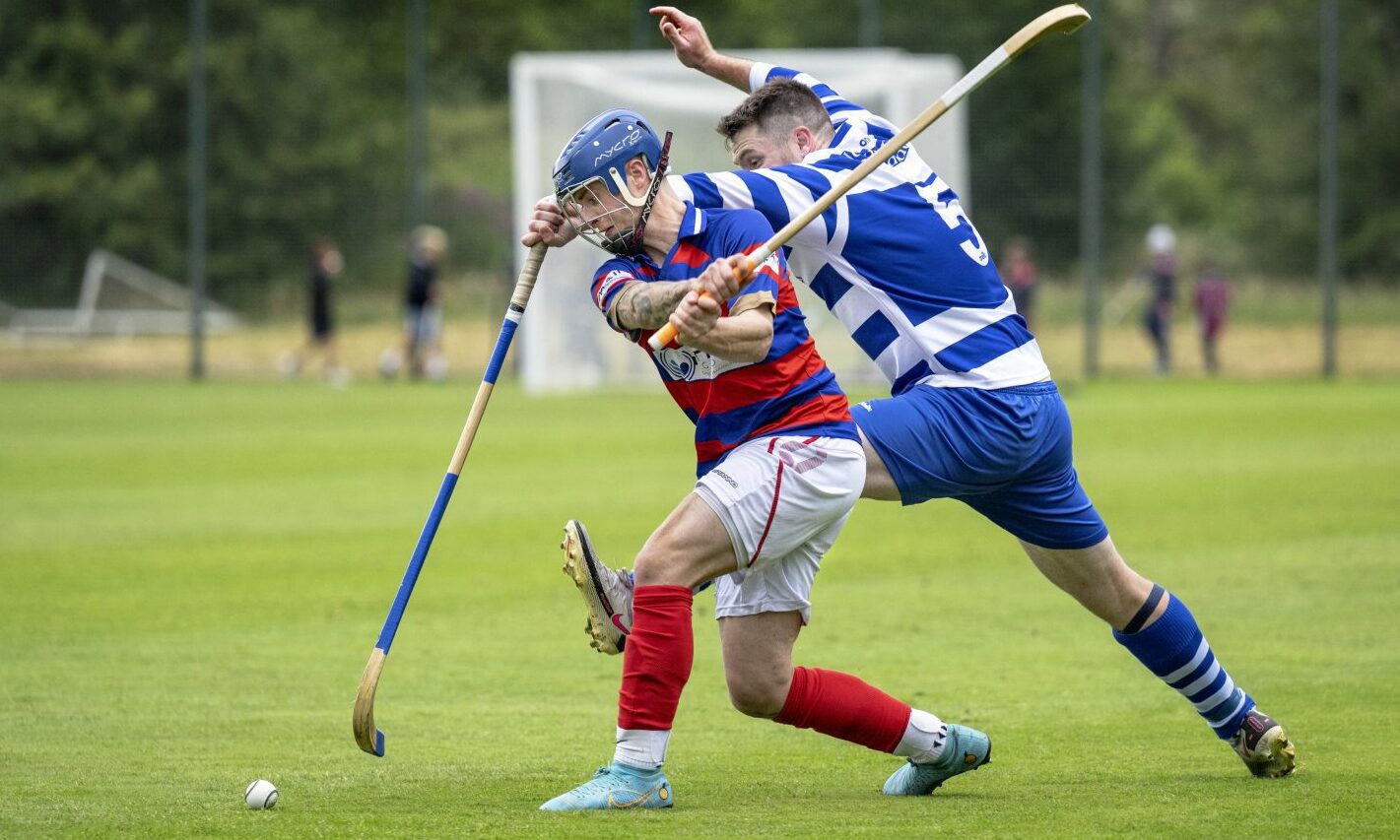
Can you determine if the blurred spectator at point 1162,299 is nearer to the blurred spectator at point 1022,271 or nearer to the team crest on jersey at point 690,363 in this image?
the blurred spectator at point 1022,271

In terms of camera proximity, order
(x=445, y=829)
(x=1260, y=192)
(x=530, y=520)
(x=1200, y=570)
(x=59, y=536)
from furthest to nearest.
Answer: (x=1260, y=192)
(x=530, y=520)
(x=59, y=536)
(x=1200, y=570)
(x=445, y=829)

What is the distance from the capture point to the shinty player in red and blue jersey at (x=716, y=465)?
203 inches

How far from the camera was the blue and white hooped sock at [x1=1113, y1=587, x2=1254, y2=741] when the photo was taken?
5.91 m

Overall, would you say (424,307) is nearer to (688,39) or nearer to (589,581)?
(688,39)

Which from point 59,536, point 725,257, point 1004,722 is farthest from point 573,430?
point 725,257

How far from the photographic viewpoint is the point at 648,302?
5078mm

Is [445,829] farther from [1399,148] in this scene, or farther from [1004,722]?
[1399,148]

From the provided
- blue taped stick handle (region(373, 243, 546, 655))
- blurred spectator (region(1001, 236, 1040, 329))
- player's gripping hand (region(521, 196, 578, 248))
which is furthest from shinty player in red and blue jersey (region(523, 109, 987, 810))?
blurred spectator (region(1001, 236, 1040, 329))

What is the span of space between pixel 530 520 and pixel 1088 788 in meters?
7.74

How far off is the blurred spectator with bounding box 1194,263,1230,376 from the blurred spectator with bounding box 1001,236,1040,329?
10.9ft

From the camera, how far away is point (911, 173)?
5.89 meters

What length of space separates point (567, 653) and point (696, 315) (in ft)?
12.5

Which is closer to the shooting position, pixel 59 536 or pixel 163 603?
pixel 163 603

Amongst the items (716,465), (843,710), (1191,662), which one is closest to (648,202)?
(716,465)
